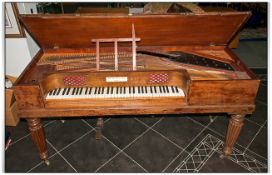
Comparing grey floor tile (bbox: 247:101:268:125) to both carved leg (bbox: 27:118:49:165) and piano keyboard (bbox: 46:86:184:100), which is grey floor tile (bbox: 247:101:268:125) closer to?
piano keyboard (bbox: 46:86:184:100)

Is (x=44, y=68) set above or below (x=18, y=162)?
above

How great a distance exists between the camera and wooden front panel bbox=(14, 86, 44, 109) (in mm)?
2152

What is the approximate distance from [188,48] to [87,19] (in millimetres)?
1323

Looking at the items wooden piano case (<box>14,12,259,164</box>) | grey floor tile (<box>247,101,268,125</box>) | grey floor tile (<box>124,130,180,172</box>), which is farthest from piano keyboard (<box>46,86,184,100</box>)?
grey floor tile (<box>247,101,268,125</box>)

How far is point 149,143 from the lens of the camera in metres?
3.18

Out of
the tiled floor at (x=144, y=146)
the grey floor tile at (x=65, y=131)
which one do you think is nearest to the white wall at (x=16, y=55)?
the tiled floor at (x=144, y=146)

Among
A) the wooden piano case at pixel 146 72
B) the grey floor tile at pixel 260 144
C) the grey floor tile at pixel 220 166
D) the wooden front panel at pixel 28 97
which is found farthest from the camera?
the grey floor tile at pixel 260 144

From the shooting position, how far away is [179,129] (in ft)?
11.2

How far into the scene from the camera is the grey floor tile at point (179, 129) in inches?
128

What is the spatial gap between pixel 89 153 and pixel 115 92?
1.14 m

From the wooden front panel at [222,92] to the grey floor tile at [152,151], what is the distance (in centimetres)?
100

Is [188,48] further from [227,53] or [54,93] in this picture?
[54,93]

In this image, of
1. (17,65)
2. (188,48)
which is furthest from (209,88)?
(17,65)

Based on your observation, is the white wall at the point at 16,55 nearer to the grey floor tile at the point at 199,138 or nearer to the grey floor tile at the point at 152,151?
the grey floor tile at the point at 152,151
